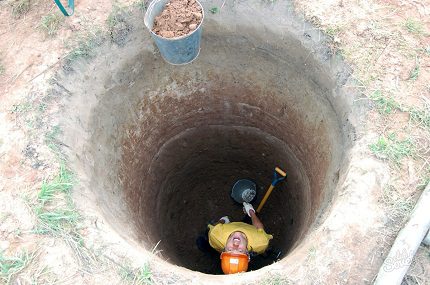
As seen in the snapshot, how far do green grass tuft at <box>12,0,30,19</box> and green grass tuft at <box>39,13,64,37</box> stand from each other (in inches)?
12.2

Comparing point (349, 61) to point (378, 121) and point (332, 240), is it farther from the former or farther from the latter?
point (332, 240)

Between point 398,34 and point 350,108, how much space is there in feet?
2.89

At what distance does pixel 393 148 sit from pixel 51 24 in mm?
3283

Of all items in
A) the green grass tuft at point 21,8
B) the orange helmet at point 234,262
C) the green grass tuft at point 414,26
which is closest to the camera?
the green grass tuft at point 414,26

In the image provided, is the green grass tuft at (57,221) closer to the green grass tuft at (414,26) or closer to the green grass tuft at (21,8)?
the green grass tuft at (21,8)

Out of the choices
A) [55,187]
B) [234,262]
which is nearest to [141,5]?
[55,187]

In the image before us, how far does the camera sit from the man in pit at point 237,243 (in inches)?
147

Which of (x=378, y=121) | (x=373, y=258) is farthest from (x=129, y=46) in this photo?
(x=373, y=258)

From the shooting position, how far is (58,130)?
3.31 meters

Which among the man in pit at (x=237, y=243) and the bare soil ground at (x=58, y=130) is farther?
the man in pit at (x=237, y=243)

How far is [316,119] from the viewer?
12.8 ft

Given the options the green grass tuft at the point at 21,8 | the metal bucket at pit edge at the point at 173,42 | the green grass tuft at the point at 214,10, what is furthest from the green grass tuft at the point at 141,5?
the green grass tuft at the point at 21,8

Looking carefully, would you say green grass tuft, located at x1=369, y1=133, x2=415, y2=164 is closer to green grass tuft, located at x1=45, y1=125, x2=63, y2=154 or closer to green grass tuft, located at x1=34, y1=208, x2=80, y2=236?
green grass tuft, located at x1=34, y1=208, x2=80, y2=236

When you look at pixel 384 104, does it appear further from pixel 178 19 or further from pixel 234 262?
pixel 234 262
